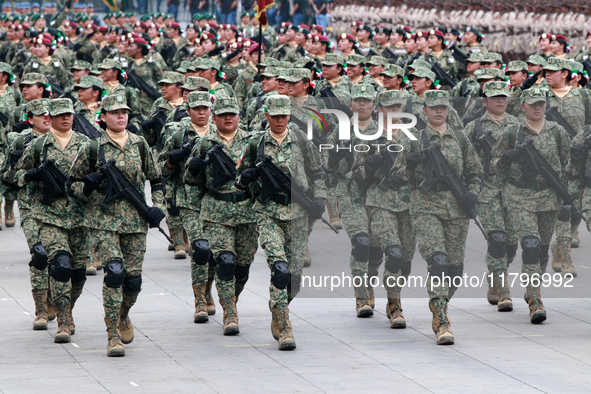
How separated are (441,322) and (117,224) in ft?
9.55

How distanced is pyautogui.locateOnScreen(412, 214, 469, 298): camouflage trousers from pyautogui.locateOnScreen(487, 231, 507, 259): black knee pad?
2.95 ft

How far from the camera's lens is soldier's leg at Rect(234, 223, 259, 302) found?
9.77 m

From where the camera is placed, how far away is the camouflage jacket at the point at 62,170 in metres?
9.32

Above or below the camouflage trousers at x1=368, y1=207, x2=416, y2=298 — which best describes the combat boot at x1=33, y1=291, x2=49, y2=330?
below

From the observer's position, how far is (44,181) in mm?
9305

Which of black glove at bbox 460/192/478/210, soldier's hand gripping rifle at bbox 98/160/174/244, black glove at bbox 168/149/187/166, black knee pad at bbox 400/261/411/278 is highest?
black glove at bbox 168/149/187/166

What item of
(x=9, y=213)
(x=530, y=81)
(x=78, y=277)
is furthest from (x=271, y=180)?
(x=9, y=213)

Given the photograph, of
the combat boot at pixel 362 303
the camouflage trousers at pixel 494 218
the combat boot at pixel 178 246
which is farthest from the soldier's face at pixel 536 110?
the combat boot at pixel 178 246

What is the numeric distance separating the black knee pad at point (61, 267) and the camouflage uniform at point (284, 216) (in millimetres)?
1649

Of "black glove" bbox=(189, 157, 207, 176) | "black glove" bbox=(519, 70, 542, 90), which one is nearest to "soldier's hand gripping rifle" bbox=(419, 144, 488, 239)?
"black glove" bbox=(189, 157, 207, 176)

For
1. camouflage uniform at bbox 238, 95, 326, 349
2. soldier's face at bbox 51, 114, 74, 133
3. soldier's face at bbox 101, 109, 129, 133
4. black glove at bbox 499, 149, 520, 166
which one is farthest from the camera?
black glove at bbox 499, 149, 520, 166

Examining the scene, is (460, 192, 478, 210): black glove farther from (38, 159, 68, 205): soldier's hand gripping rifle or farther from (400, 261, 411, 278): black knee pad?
(38, 159, 68, 205): soldier's hand gripping rifle

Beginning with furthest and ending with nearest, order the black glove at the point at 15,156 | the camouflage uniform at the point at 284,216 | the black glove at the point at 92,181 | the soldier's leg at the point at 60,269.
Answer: the black glove at the point at 15,156
the soldier's leg at the point at 60,269
the camouflage uniform at the point at 284,216
the black glove at the point at 92,181

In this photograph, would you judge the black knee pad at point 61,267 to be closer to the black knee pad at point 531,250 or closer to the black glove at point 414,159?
the black glove at point 414,159
